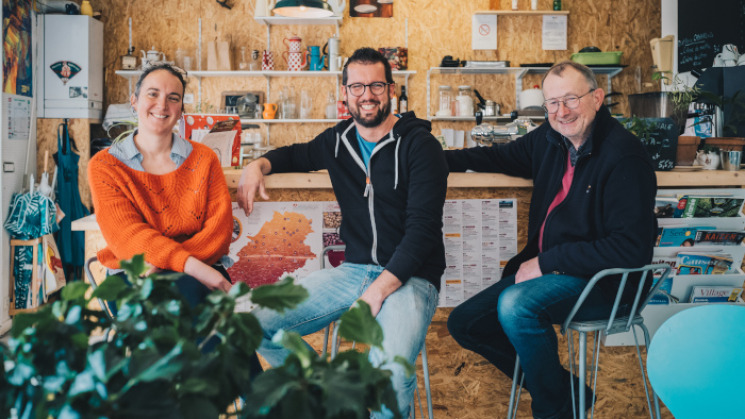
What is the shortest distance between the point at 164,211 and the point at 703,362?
4.69 feet

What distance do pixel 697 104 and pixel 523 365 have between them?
1674mm

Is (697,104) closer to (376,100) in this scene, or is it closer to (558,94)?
(558,94)

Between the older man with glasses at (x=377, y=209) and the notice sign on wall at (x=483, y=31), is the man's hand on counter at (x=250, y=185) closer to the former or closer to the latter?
the older man with glasses at (x=377, y=209)

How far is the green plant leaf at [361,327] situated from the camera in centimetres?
48

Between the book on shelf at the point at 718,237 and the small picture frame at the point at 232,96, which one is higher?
the small picture frame at the point at 232,96

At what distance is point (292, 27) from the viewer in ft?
16.9

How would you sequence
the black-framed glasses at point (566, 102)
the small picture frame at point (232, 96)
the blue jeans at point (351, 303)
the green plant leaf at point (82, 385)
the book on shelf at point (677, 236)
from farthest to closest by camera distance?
the small picture frame at point (232, 96) < the book on shelf at point (677, 236) < the black-framed glasses at point (566, 102) < the blue jeans at point (351, 303) < the green plant leaf at point (82, 385)

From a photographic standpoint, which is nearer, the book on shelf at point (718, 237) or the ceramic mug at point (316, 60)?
the book on shelf at point (718, 237)

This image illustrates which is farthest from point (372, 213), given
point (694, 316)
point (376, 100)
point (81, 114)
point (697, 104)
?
point (81, 114)

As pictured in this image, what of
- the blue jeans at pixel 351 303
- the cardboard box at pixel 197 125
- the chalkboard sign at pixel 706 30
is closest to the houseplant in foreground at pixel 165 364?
the blue jeans at pixel 351 303

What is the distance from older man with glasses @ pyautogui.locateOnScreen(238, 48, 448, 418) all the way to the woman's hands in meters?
0.15

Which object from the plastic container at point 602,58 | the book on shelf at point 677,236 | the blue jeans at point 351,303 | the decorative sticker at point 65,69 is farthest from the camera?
the plastic container at point 602,58

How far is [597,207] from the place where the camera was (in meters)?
1.68

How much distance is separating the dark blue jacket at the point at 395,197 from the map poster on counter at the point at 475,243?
1.02ft
